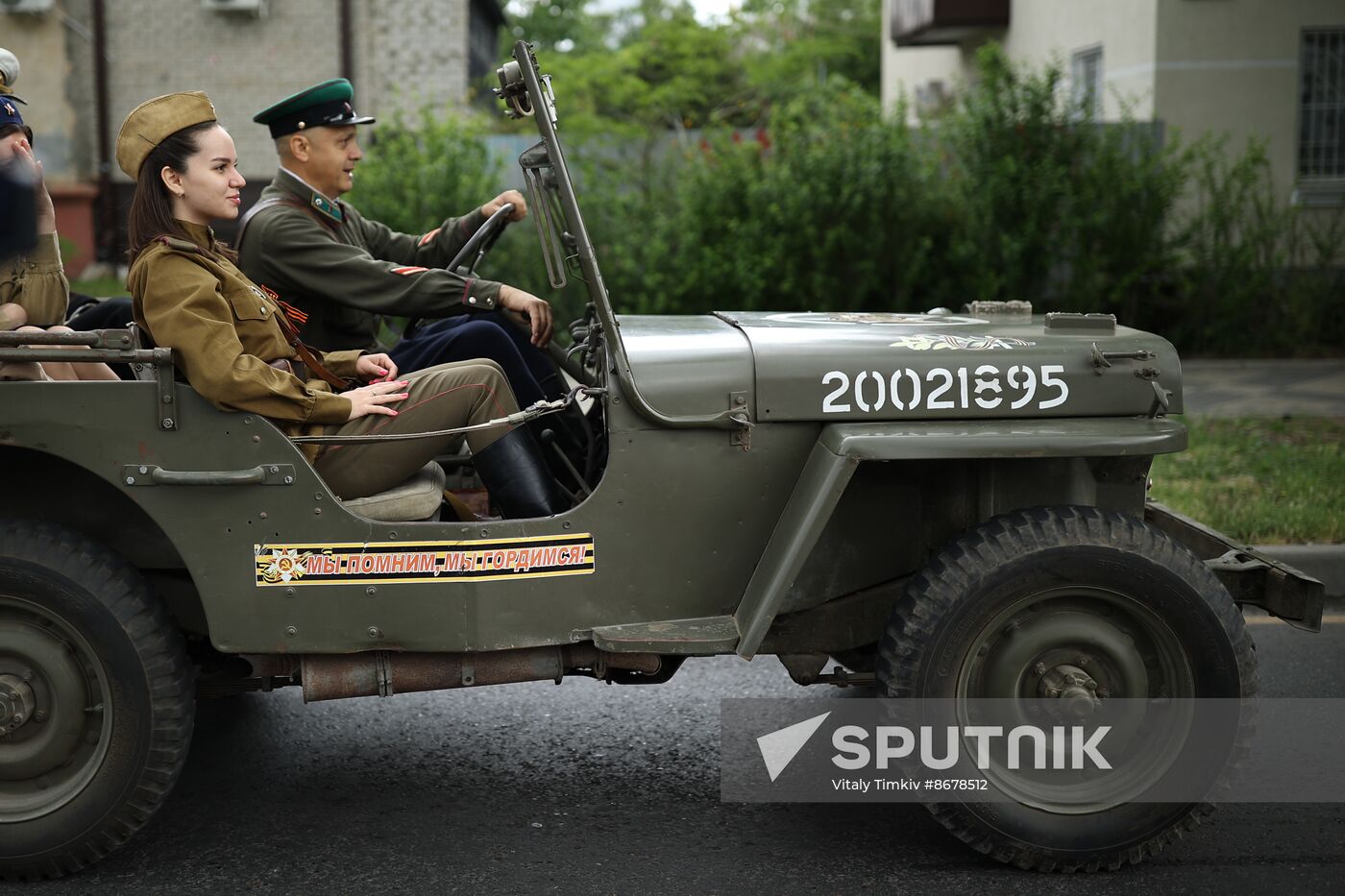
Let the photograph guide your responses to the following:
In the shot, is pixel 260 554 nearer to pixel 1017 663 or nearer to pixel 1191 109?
pixel 1017 663

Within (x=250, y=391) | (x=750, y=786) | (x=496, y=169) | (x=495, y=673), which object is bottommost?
(x=750, y=786)

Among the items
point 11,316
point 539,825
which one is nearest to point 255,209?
point 11,316

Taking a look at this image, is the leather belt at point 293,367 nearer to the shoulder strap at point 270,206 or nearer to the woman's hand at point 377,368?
the woman's hand at point 377,368

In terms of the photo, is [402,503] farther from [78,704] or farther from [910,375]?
[910,375]

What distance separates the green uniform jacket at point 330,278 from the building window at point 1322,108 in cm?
1188

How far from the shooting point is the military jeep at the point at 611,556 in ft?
10.2

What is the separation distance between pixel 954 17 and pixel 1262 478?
503 inches

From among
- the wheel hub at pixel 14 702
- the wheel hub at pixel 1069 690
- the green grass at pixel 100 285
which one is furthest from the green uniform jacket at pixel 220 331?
the green grass at pixel 100 285

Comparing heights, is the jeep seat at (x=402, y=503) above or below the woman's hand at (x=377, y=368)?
below

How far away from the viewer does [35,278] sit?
3.57 m

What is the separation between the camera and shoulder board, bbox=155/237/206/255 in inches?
126

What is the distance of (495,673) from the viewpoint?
332 centimetres

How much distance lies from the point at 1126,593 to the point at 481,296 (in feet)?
Result: 6.10

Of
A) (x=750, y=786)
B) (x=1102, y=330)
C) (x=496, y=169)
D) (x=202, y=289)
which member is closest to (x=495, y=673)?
(x=750, y=786)
